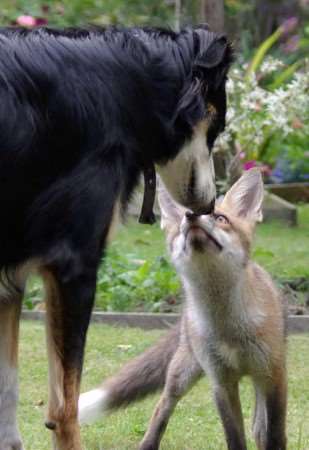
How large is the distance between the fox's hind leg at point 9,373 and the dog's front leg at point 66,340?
581 millimetres

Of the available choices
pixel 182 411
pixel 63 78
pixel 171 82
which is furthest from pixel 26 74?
pixel 182 411

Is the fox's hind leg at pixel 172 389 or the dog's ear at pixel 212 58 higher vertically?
the dog's ear at pixel 212 58

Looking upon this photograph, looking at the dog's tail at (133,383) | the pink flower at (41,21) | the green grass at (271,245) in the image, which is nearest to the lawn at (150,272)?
the green grass at (271,245)

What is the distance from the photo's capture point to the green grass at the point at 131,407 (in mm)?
6152

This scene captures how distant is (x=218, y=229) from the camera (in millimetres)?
6133

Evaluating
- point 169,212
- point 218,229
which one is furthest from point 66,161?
point 169,212

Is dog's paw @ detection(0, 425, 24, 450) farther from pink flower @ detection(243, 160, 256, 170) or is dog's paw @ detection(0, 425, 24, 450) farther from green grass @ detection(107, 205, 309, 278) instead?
pink flower @ detection(243, 160, 256, 170)

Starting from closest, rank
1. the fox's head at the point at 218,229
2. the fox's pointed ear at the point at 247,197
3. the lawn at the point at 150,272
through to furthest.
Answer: the fox's head at the point at 218,229 < the fox's pointed ear at the point at 247,197 < the lawn at the point at 150,272

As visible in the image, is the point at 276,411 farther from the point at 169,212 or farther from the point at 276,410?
the point at 169,212

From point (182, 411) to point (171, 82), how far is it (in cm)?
234

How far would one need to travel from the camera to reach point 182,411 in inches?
267

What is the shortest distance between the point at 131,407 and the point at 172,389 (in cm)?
71

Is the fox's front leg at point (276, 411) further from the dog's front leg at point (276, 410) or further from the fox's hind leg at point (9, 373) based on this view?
the fox's hind leg at point (9, 373)

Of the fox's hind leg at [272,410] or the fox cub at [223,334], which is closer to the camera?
the fox's hind leg at [272,410]
